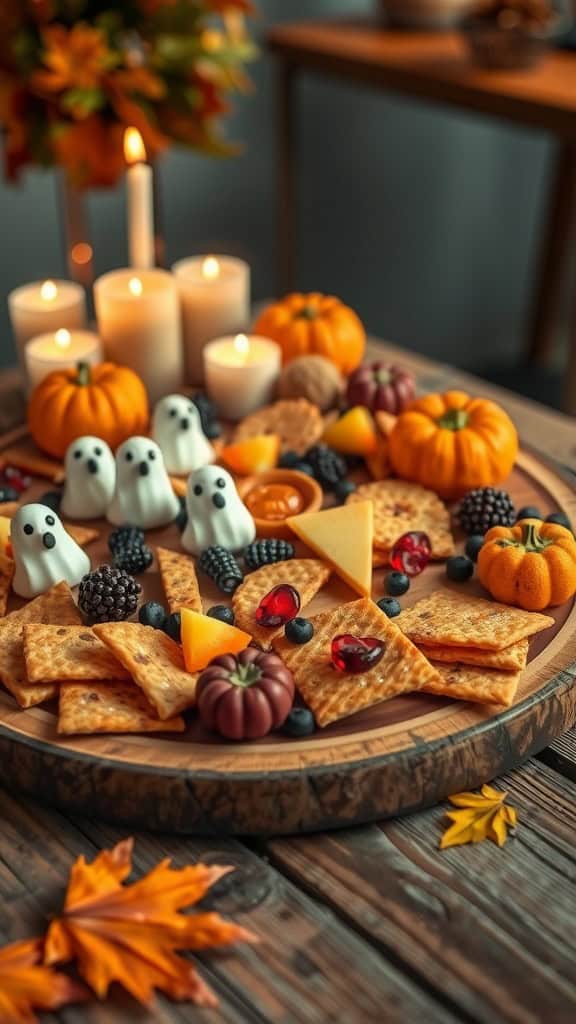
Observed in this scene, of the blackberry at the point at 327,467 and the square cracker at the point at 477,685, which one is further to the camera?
the blackberry at the point at 327,467

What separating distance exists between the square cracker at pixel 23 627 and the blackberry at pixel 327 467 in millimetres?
439

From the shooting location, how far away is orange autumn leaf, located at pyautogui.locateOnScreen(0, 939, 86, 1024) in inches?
35.4

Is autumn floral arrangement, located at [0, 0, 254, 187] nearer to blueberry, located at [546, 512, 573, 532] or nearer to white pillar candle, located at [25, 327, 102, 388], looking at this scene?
white pillar candle, located at [25, 327, 102, 388]

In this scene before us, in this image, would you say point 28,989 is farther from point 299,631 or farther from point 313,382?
point 313,382

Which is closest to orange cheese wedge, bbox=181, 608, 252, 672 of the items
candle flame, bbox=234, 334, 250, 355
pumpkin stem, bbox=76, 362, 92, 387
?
pumpkin stem, bbox=76, 362, 92, 387

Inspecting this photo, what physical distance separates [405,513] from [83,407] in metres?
0.50

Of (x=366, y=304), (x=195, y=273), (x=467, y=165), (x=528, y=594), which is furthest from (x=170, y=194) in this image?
(x=528, y=594)

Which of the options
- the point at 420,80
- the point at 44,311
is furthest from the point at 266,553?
the point at 420,80

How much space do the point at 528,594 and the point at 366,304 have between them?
2751mm

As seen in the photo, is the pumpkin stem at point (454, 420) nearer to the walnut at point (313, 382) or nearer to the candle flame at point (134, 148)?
the walnut at point (313, 382)

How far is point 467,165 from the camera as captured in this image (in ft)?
12.6

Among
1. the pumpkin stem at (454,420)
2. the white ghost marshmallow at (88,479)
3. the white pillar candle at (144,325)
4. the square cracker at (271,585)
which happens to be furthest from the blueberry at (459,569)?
the white pillar candle at (144,325)

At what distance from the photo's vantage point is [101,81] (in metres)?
2.06

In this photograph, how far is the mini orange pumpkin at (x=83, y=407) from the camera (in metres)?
1.63
